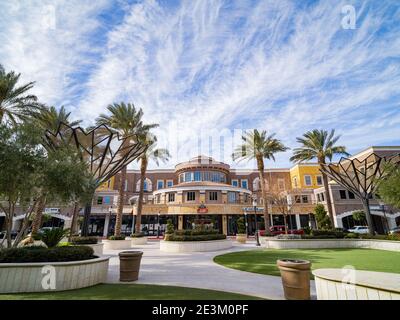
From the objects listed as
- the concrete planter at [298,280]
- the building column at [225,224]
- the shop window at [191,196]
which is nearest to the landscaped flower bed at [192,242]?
the concrete planter at [298,280]

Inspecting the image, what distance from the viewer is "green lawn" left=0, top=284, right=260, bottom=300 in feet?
20.2

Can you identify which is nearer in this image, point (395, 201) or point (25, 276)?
point (25, 276)

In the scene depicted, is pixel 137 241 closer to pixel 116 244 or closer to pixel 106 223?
pixel 116 244

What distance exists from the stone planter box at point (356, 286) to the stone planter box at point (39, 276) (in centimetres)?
736

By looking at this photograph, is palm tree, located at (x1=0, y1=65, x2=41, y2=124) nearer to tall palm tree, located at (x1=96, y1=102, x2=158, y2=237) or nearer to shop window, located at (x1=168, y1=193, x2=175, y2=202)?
tall palm tree, located at (x1=96, y1=102, x2=158, y2=237)

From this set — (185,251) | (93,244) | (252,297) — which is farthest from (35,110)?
(252,297)

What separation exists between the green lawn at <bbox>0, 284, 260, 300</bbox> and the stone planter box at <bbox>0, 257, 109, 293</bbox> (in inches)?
14.1

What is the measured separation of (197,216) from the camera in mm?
38375

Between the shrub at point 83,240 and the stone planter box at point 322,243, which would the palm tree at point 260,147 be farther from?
the shrub at point 83,240

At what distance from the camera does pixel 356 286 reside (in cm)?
477

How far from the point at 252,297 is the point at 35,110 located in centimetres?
2516

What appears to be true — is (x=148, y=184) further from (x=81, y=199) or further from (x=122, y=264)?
(x=122, y=264)

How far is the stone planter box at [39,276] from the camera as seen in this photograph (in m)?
6.85

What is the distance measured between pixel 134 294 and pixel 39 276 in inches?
123
